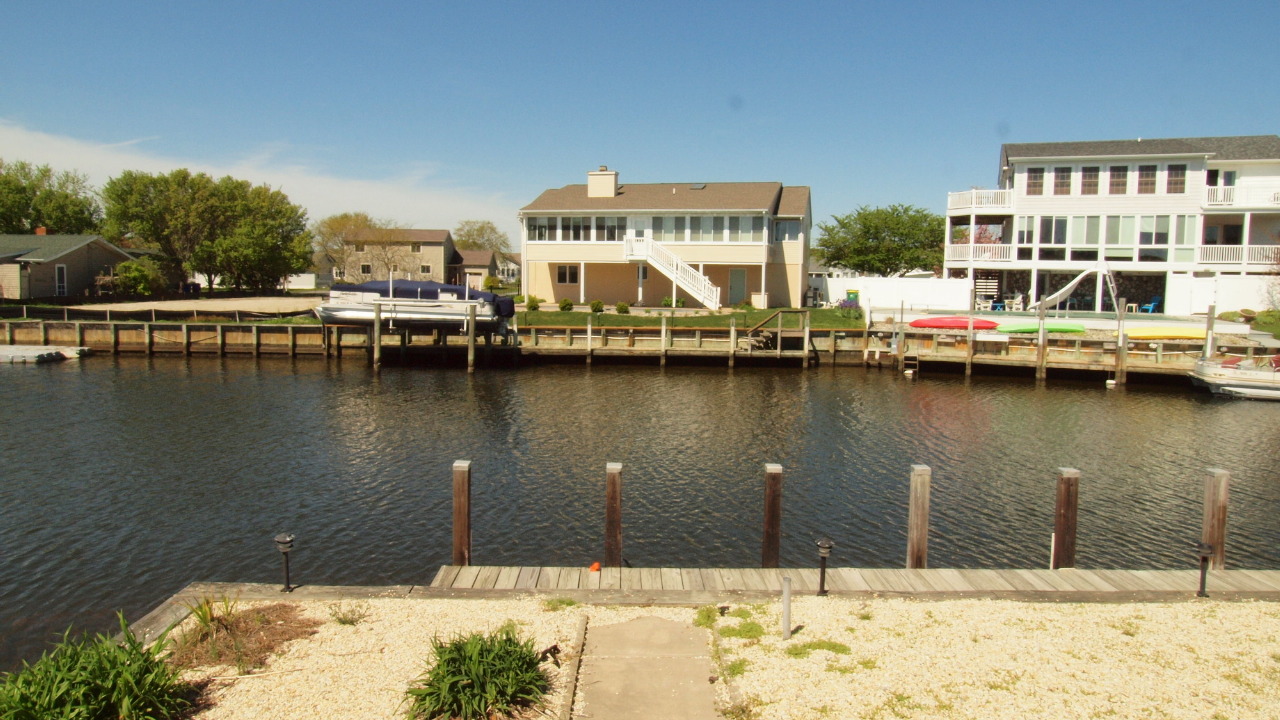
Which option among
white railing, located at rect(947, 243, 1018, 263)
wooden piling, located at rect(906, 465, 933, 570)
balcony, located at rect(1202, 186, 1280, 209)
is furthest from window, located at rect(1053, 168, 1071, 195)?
wooden piling, located at rect(906, 465, 933, 570)

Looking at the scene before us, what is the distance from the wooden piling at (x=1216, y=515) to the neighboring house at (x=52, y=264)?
5922cm

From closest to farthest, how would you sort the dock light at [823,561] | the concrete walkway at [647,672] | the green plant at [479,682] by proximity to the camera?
the green plant at [479,682]
the concrete walkway at [647,672]
the dock light at [823,561]

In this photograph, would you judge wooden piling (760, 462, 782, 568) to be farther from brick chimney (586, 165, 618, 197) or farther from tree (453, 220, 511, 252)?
tree (453, 220, 511, 252)

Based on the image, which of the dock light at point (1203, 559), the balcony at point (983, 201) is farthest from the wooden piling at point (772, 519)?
the balcony at point (983, 201)

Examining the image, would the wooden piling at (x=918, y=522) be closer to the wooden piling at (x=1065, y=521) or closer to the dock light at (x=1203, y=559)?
the wooden piling at (x=1065, y=521)

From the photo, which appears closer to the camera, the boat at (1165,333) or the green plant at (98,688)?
the green plant at (98,688)

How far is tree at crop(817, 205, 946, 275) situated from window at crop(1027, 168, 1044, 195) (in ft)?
55.8

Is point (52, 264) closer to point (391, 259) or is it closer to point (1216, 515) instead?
point (391, 259)

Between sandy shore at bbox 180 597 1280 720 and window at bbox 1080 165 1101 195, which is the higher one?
window at bbox 1080 165 1101 195

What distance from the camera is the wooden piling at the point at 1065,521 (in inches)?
428

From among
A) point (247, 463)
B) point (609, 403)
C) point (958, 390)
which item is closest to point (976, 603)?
point (247, 463)

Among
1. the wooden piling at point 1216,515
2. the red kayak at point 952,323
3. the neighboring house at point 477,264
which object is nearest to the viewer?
the wooden piling at point 1216,515

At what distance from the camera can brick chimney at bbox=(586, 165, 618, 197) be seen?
51.8m

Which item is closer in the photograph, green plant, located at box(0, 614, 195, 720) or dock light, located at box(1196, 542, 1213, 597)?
green plant, located at box(0, 614, 195, 720)
